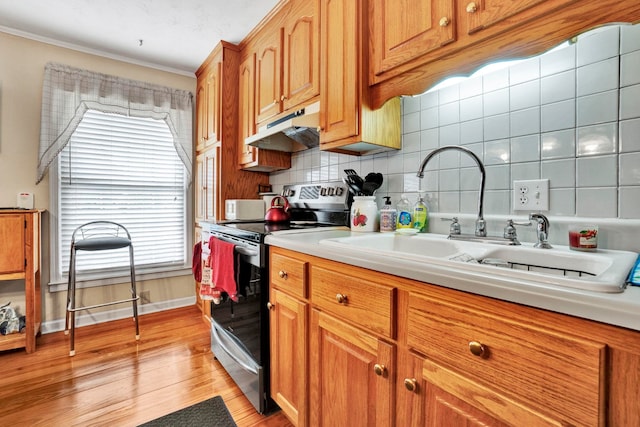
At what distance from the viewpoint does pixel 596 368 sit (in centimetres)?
48

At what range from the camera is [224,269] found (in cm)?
163

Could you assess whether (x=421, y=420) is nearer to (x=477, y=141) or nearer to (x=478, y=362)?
(x=478, y=362)

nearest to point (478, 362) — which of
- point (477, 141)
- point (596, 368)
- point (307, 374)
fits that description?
point (596, 368)

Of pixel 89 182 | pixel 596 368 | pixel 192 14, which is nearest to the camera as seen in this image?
pixel 596 368

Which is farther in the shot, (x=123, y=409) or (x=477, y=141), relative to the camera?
(x=123, y=409)

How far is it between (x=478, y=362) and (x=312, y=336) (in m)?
0.63

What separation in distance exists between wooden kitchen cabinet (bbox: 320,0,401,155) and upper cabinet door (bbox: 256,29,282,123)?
1.53 ft

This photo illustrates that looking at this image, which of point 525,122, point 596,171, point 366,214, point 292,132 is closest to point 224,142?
point 292,132

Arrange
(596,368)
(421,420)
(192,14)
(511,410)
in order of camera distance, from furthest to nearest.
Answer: (192,14)
(421,420)
(511,410)
(596,368)

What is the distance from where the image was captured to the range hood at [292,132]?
1649 mm

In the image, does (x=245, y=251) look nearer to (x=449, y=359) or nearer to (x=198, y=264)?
(x=198, y=264)

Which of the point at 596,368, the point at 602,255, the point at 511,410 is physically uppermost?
the point at 602,255

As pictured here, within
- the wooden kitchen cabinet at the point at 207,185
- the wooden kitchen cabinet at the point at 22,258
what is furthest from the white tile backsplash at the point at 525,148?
the wooden kitchen cabinet at the point at 22,258

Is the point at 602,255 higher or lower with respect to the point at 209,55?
lower
